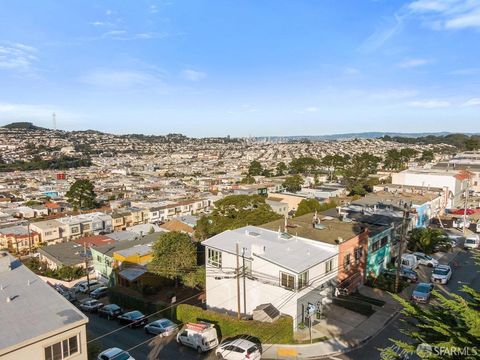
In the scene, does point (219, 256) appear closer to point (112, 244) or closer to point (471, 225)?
point (112, 244)

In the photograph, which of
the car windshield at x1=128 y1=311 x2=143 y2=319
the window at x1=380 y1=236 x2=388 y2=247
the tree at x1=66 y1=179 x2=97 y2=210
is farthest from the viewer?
the tree at x1=66 y1=179 x2=97 y2=210

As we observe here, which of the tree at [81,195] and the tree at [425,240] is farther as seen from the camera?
the tree at [81,195]

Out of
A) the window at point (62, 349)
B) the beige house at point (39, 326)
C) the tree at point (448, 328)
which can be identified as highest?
the tree at point (448, 328)

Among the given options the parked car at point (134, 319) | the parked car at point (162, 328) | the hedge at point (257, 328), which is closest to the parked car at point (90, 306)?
the parked car at point (134, 319)

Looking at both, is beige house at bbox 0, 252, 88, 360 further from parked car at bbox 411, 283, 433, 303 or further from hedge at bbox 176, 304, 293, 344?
parked car at bbox 411, 283, 433, 303

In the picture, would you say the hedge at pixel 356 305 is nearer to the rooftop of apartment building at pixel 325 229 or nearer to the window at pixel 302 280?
the rooftop of apartment building at pixel 325 229

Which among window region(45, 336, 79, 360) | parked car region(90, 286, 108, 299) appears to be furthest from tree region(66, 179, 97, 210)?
window region(45, 336, 79, 360)
